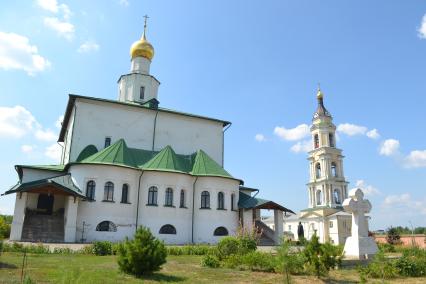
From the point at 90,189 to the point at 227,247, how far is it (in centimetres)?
1340

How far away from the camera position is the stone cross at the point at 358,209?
49.5 feet

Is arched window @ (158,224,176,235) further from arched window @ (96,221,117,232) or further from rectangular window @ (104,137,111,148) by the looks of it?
rectangular window @ (104,137,111,148)

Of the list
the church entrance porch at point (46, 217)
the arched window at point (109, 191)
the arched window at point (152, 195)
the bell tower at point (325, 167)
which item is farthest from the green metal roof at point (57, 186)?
the bell tower at point (325, 167)

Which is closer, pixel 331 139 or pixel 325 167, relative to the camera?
pixel 325 167

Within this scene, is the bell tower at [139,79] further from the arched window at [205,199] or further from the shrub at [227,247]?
the shrub at [227,247]

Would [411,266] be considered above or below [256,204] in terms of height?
below

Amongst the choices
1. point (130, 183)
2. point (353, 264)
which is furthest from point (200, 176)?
point (353, 264)

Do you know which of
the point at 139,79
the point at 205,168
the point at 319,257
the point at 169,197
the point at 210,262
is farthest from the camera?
the point at 139,79

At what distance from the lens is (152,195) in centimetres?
2588

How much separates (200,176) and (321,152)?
27.5 metres

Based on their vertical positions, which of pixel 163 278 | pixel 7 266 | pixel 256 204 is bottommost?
pixel 163 278

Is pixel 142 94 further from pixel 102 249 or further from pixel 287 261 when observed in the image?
pixel 287 261

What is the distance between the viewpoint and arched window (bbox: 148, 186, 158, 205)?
25750 millimetres

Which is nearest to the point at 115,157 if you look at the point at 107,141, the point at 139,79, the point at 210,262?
the point at 107,141
